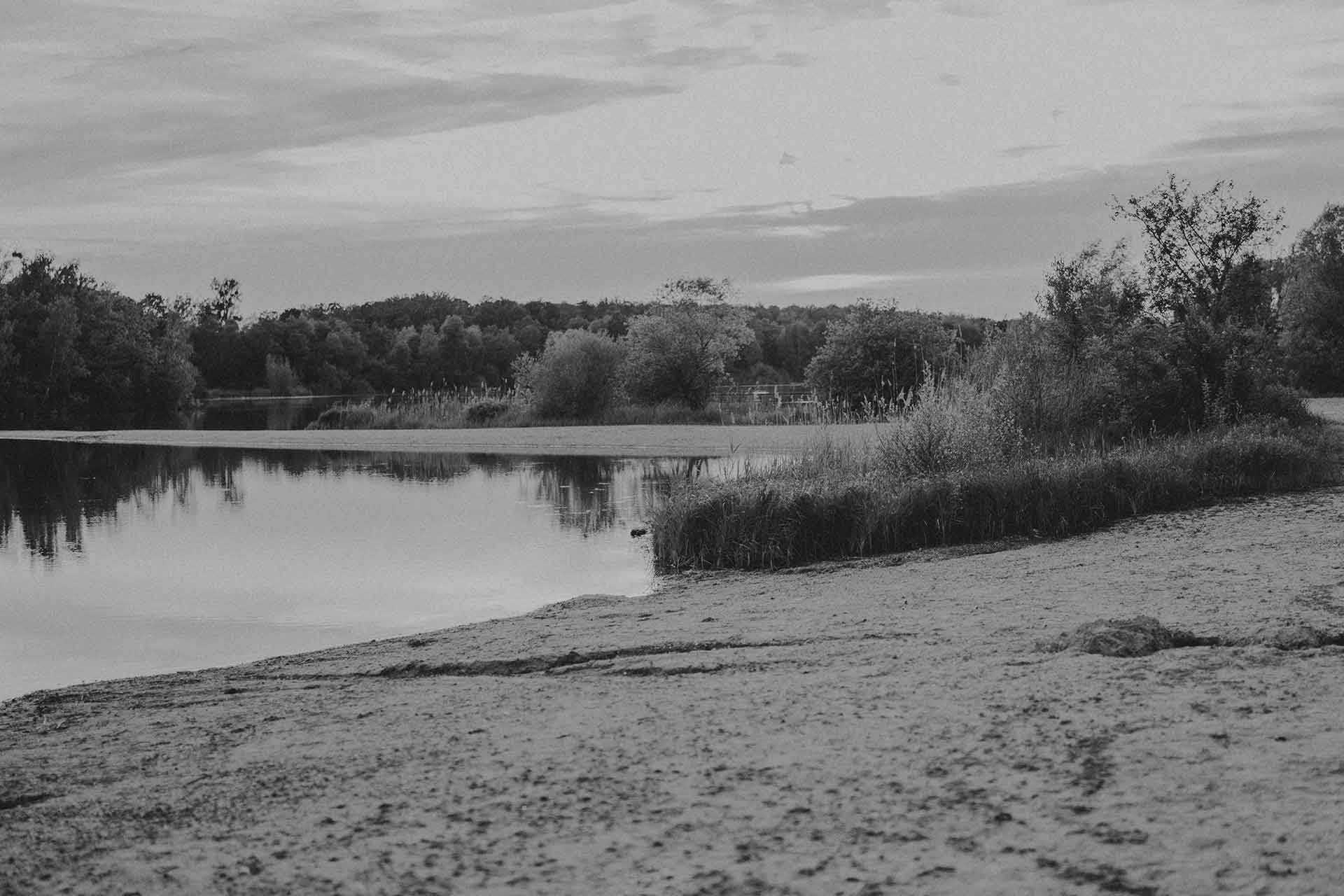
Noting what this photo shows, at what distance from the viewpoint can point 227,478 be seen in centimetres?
2306

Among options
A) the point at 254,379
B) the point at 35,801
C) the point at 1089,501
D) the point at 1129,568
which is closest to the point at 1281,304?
the point at 1089,501

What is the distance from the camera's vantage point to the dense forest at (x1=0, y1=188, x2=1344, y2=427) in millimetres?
19422

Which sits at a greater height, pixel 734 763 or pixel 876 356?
pixel 876 356

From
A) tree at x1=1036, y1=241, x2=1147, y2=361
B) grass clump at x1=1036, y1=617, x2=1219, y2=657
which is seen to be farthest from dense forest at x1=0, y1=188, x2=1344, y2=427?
grass clump at x1=1036, y1=617, x2=1219, y2=657

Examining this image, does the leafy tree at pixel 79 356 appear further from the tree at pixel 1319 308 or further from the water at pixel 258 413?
the tree at pixel 1319 308

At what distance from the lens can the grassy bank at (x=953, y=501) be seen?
35.9 feet

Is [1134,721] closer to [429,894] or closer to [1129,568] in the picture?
[429,894]

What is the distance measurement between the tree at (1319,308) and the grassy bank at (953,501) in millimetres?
26441

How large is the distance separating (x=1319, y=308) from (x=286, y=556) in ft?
118

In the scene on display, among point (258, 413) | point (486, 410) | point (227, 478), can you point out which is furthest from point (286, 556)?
point (258, 413)

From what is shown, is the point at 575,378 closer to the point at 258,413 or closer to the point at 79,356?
the point at 258,413

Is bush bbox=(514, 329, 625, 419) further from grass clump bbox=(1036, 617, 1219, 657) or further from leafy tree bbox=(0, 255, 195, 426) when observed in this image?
grass clump bbox=(1036, 617, 1219, 657)

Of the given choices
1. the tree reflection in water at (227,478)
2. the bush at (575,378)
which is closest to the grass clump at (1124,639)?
the tree reflection in water at (227,478)

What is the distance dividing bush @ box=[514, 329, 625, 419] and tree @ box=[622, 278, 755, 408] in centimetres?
67
